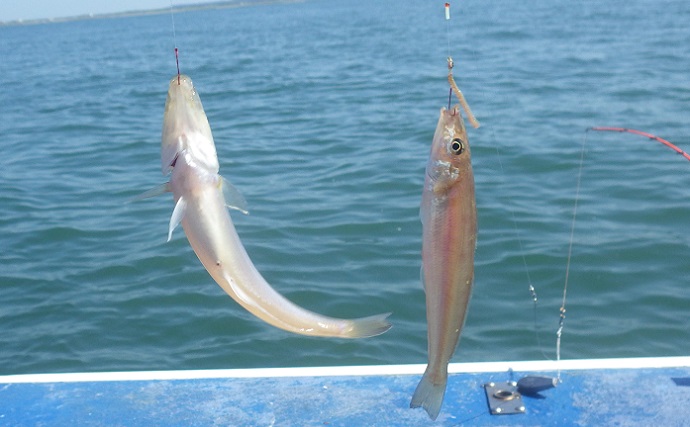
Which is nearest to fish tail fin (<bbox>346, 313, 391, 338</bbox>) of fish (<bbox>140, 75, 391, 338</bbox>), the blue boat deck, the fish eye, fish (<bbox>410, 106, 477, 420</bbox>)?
fish (<bbox>140, 75, 391, 338</bbox>)

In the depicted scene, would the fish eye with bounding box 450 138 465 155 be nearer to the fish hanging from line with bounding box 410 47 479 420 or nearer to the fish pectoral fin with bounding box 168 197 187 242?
the fish hanging from line with bounding box 410 47 479 420

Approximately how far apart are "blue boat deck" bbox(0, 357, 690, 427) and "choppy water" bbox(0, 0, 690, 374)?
2071 millimetres

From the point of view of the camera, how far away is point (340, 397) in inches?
154

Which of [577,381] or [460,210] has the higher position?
[460,210]

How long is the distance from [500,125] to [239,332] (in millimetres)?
6701

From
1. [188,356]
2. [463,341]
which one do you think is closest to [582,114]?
[463,341]

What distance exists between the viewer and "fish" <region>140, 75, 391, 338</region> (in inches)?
74.5

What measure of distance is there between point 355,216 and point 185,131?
22.4ft

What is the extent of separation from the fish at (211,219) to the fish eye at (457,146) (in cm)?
43

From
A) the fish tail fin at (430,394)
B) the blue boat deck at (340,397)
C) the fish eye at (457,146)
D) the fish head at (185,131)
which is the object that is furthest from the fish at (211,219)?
the blue boat deck at (340,397)

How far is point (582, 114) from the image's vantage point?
499 inches

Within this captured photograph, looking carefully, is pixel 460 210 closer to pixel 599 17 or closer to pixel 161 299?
pixel 161 299

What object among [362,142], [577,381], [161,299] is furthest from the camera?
[362,142]

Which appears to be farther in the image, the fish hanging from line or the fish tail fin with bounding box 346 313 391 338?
the fish tail fin with bounding box 346 313 391 338
